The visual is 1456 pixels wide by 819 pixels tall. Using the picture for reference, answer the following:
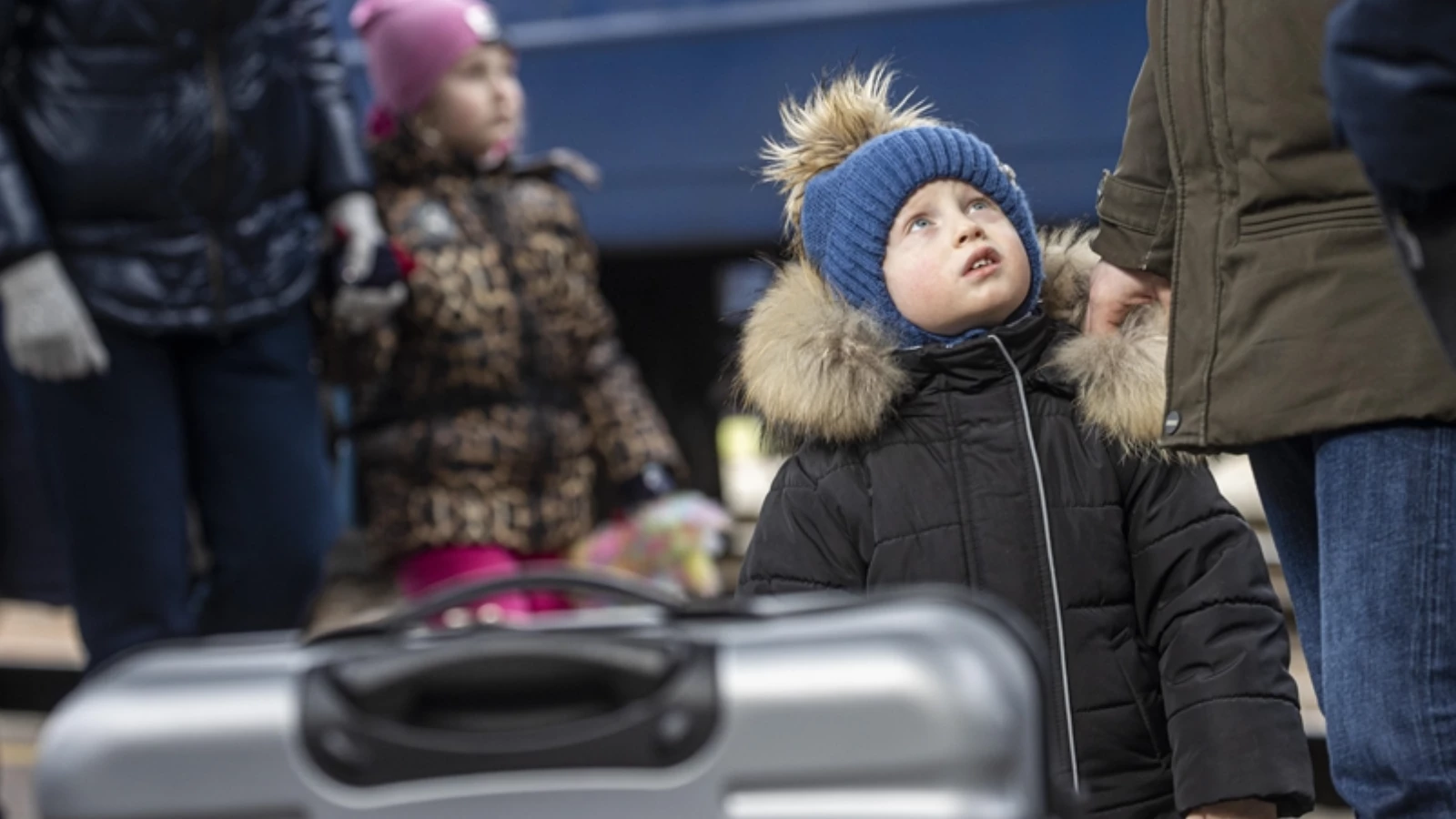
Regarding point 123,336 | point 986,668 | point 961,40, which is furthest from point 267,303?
point 986,668

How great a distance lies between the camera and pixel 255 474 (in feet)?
11.7

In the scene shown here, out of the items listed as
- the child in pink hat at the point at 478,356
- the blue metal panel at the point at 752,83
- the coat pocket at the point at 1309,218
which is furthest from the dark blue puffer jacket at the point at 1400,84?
the blue metal panel at the point at 752,83

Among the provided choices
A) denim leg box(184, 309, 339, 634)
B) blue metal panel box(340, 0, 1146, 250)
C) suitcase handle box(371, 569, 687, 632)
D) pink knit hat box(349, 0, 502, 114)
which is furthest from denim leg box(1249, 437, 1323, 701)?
blue metal panel box(340, 0, 1146, 250)

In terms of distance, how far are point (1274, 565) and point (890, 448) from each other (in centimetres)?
316

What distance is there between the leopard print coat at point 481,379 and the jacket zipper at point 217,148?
0.41 m

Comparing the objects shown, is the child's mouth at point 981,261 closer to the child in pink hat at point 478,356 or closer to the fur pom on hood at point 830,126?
the fur pom on hood at point 830,126

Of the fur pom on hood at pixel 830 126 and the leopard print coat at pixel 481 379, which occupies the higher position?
the fur pom on hood at pixel 830 126

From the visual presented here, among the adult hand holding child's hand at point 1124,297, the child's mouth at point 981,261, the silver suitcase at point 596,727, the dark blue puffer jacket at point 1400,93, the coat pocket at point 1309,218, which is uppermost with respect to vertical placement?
the dark blue puffer jacket at point 1400,93

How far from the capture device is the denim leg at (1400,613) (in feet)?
6.46

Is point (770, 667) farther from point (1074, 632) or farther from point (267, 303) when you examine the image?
point (267, 303)

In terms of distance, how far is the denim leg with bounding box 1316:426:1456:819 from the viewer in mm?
1968

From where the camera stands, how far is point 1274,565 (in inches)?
204

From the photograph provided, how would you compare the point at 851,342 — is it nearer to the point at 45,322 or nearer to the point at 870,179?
the point at 870,179

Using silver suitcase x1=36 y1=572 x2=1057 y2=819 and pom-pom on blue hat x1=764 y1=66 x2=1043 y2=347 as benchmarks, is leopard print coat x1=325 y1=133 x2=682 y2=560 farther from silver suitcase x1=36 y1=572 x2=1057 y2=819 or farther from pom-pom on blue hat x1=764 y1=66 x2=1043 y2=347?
silver suitcase x1=36 y1=572 x2=1057 y2=819
